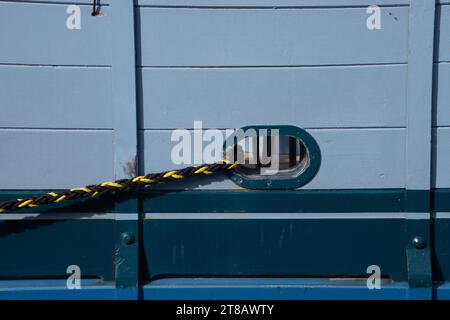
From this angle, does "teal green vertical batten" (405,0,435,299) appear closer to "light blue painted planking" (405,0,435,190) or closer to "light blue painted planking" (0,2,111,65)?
"light blue painted planking" (405,0,435,190)

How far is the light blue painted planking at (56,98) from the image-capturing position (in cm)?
167

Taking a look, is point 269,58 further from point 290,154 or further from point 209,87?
point 290,154

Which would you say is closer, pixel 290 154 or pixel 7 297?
pixel 7 297

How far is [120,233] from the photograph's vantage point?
169 centimetres

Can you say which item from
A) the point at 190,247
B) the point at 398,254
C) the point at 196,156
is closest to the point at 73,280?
the point at 190,247

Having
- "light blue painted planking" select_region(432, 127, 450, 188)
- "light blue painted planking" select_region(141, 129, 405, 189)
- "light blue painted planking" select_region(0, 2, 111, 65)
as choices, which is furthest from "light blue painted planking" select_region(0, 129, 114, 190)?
"light blue painted planking" select_region(432, 127, 450, 188)

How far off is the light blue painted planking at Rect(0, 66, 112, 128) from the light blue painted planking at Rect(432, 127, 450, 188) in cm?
129

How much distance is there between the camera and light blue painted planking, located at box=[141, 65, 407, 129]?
168cm

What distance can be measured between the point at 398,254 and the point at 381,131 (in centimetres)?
50

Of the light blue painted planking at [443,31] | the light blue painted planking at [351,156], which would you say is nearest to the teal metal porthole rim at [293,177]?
the light blue painted planking at [351,156]

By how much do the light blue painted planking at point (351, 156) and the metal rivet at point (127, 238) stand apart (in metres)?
0.26

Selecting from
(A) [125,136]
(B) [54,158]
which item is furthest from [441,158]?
(B) [54,158]

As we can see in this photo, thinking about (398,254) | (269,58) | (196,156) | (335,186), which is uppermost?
(269,58)

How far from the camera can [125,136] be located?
1668mm
